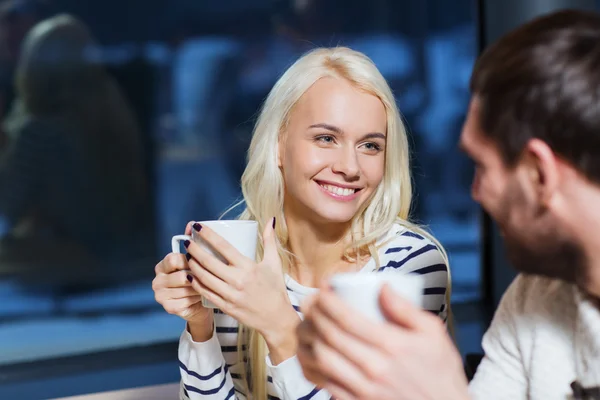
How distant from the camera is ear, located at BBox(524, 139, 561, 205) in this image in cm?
96

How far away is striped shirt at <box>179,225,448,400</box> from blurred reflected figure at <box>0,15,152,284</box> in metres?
1.80

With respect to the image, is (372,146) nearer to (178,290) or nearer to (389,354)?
(178,290)

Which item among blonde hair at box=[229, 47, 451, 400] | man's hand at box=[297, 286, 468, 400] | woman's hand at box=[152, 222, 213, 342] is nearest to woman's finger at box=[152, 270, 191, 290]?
woman's hand at box=[152, 222, 213, 342]

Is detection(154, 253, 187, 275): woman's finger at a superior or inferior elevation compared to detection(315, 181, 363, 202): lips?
inferior

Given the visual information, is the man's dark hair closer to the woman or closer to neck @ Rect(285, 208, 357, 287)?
the woman

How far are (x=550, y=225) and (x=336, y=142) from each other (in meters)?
0.85

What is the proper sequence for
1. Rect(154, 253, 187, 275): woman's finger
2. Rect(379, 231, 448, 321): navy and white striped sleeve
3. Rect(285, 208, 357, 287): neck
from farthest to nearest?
Rect(285, 208, 357, 287): neck, Rect(379, 231, 448, 321): navy and white striped sleeve, Rect(154, 253, 187, 275): woman's finger

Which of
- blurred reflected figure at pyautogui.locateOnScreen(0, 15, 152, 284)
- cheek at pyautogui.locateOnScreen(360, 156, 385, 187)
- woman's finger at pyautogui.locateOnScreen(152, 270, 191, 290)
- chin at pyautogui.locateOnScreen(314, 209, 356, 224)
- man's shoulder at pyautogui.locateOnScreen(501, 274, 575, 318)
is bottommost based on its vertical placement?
man's shoulder at pyautogui.locateOnScreen(501, 274, 575, 318)

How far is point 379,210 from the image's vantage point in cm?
190

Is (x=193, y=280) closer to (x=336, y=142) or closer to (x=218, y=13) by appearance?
(x=336, y=142)

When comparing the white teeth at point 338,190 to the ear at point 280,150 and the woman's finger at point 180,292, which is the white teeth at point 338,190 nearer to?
the ear at point 280,150

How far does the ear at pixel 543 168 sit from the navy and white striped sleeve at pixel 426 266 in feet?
2.51

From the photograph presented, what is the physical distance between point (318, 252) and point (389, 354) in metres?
1.05

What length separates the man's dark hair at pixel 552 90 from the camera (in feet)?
3.10
